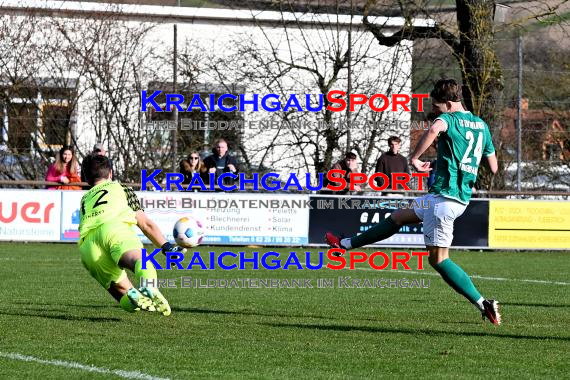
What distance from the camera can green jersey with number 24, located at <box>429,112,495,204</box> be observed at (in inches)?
340

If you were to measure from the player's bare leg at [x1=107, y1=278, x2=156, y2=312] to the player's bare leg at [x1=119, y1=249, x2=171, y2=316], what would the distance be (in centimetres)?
4

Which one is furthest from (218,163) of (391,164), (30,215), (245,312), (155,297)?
(155,297)

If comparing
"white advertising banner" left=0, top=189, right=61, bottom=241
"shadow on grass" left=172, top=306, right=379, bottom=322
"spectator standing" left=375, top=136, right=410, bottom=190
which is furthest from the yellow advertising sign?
"shadow on grass" left=172, top=306, right=379, bottom=322

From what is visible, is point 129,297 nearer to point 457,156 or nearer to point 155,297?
point 155,297

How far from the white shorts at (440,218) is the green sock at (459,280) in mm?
171

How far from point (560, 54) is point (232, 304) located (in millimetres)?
21857

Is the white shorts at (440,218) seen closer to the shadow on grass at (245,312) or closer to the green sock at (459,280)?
the green sock at (459,280)

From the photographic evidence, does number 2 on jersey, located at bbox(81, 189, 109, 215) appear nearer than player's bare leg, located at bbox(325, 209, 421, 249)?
Yes

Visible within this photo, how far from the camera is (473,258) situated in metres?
18.6

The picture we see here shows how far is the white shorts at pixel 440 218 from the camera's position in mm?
8633

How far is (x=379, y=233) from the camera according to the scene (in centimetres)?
941

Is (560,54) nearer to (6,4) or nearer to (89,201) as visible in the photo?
(6,4)

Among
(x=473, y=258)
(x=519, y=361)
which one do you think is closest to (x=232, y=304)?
(x=519, y=361)

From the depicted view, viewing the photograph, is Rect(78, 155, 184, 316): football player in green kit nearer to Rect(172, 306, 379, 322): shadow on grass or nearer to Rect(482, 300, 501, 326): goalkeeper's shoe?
Rect(172, 306, 379, 322): shadow on grass
